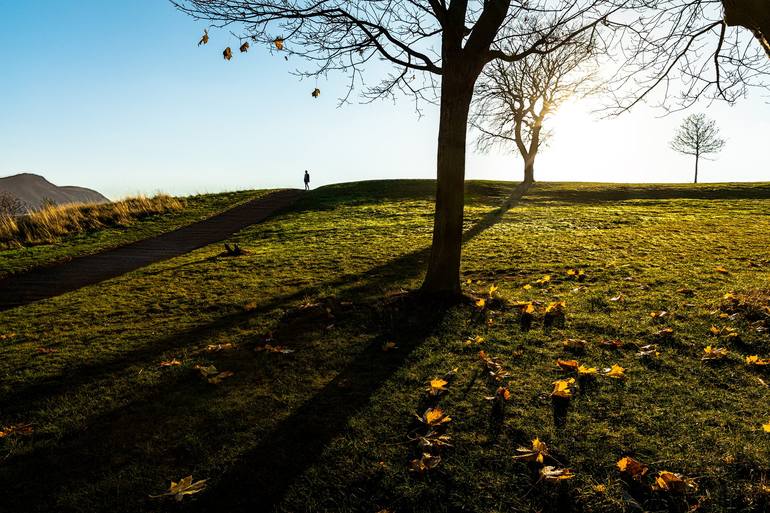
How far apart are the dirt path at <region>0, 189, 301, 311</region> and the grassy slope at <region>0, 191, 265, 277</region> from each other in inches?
22.3

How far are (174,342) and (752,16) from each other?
8795 millimetres

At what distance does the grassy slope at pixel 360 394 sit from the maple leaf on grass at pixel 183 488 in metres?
0.06

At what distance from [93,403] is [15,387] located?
1250 mm

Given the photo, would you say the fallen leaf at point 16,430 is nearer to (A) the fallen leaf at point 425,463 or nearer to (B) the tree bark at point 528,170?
(A) the fallen leaf at point 425,463

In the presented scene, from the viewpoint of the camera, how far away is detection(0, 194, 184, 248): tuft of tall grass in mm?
16344

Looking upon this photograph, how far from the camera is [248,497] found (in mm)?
2910

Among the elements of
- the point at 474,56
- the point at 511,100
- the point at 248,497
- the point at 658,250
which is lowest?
the point at 248,497

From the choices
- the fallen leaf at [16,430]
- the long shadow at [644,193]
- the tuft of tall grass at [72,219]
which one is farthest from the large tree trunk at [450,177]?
the long shadow at [644,193]

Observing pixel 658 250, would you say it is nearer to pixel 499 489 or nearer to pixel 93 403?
pixel 499 489

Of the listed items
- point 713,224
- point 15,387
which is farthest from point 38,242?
point 713,224

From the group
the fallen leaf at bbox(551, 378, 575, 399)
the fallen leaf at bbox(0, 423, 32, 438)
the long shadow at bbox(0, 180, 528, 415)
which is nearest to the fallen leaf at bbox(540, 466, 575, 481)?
the fallen leaf at bbox(551, 378, 575, 399)

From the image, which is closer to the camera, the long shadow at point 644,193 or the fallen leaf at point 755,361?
the fallen leaf at point 755,361

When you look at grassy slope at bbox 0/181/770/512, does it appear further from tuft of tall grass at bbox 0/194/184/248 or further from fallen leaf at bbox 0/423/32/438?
tuft of tall grass at bbox 0/194/184/248

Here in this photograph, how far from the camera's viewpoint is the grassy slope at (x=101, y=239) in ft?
41.9
